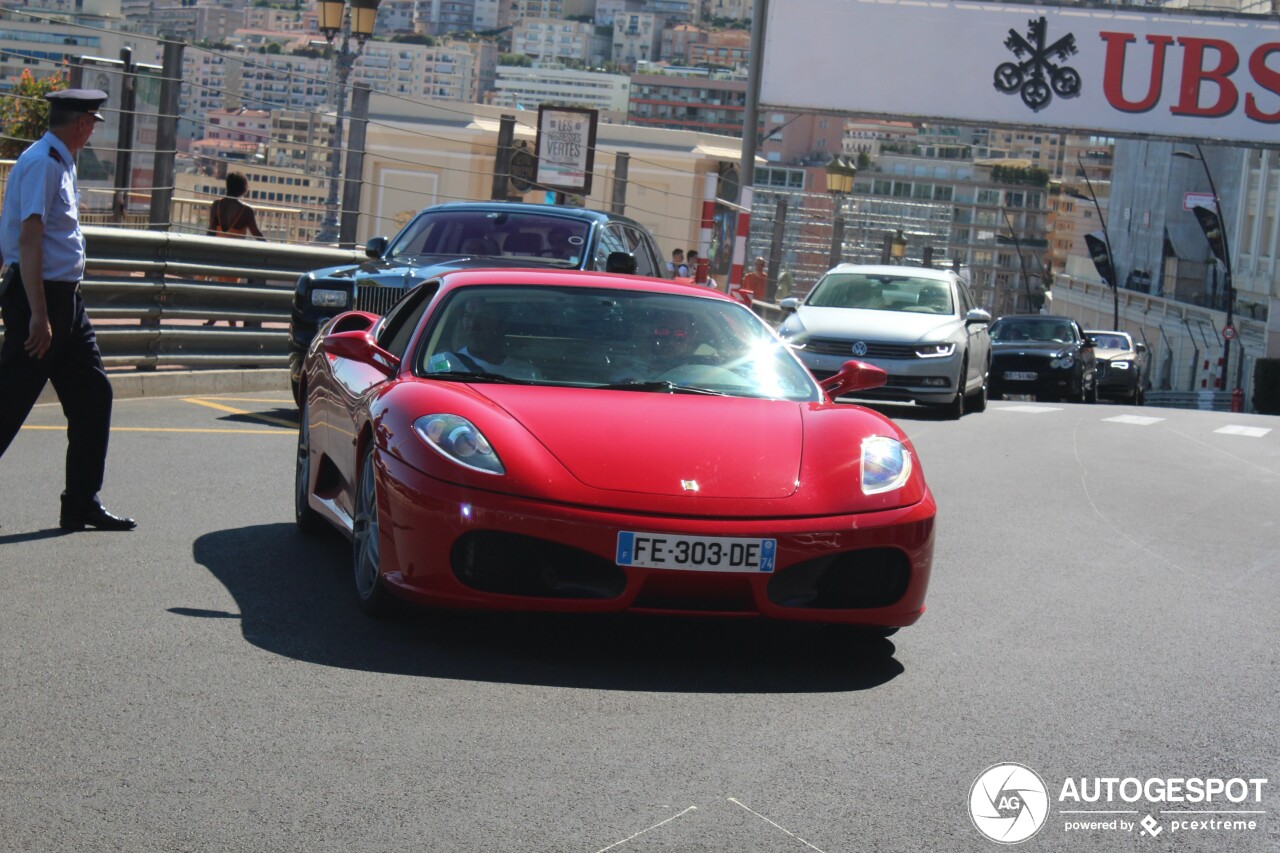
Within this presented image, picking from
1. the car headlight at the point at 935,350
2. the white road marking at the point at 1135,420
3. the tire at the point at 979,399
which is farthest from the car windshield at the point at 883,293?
the white road marking at the point at 1135,420

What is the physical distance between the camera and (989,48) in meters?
32.5

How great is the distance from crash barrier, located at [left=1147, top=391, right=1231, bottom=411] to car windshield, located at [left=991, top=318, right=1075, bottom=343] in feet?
79.5

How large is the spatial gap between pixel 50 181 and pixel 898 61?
27.0 meters

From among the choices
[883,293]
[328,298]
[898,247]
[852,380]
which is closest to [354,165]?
[328,298]

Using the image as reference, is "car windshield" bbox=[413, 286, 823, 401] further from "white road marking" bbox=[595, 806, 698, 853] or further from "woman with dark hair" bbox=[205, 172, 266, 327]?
"woman with dark hair" bbox=[205, 172, 266, 327]

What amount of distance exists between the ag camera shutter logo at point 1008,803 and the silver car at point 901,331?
12022 mm

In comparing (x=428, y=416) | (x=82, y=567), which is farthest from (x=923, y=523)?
(x=82, y=567)

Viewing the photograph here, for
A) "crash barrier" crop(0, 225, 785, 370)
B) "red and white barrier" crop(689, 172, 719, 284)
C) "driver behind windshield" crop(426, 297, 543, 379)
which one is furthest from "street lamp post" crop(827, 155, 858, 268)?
"driver behind windshield" crop(426, 297, 543, 379)

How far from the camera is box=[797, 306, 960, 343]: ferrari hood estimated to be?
18.0 m

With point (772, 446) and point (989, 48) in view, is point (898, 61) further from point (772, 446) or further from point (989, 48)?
point (772, 446)

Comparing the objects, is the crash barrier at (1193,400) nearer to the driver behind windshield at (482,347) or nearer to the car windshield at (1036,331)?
the car windshield at (1036,331)

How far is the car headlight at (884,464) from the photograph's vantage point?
19.8 feet

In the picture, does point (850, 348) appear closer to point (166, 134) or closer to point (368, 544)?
point (166, 134)

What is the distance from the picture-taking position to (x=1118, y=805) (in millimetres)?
4523
